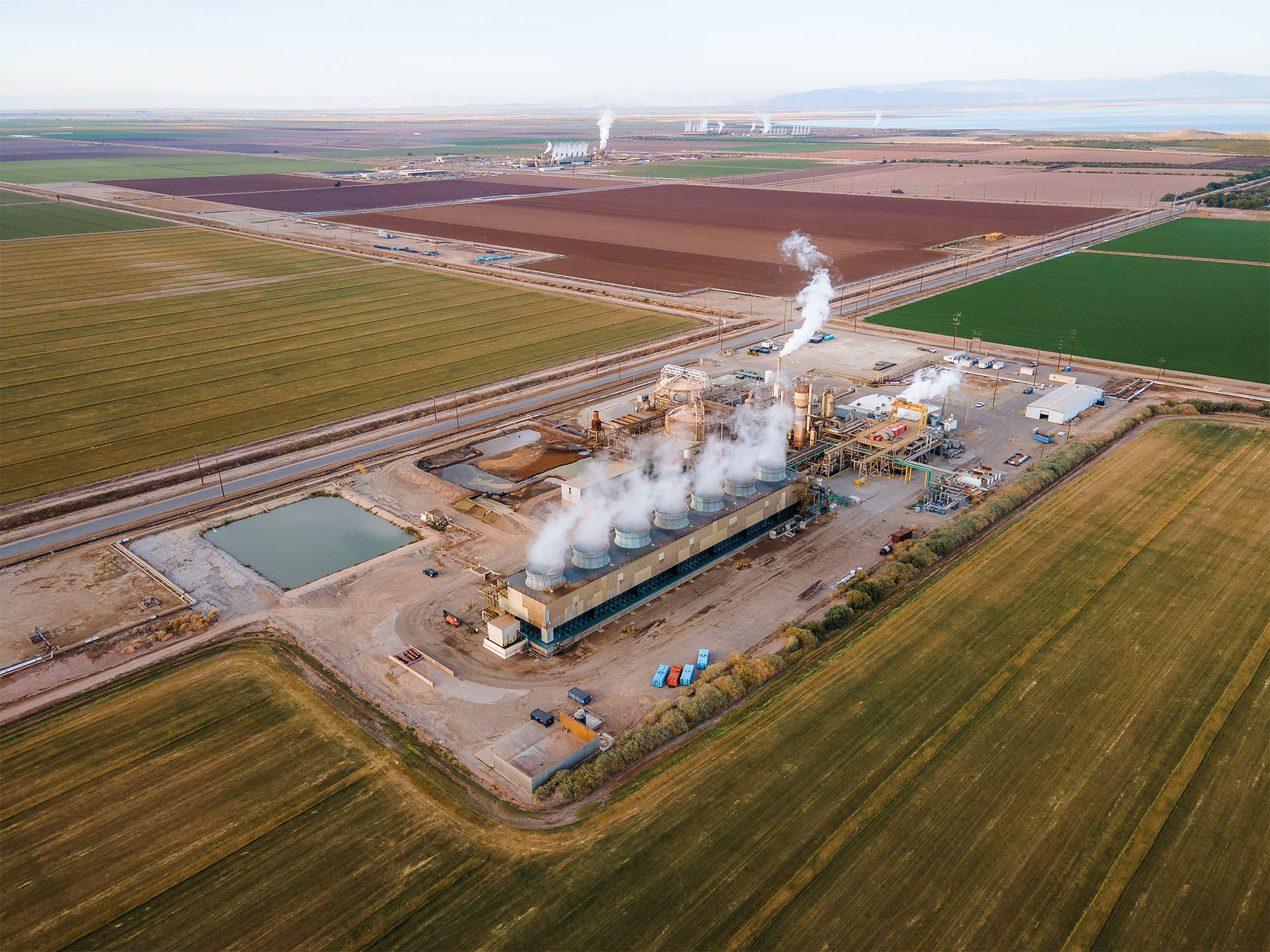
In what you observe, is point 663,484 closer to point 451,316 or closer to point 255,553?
point 255,553

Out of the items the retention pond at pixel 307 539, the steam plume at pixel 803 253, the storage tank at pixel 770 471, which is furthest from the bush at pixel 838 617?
the steam plume at pixel 803 253

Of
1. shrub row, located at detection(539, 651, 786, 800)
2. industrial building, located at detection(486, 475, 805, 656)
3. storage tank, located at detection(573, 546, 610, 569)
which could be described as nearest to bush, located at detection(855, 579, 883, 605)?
shrub row, located at detection(539, 651, 786, 800)

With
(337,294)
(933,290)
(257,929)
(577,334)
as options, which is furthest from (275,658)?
(933,290)

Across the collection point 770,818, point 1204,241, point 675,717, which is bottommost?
point 770,818

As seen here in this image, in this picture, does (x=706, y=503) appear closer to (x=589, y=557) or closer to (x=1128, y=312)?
(x=589, y=557)

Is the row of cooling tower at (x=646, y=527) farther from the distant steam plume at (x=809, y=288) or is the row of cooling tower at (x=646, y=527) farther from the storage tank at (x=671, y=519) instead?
the distant steam plume at (x=809, y=288)

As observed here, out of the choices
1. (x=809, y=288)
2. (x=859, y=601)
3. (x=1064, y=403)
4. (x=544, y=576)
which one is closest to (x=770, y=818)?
(x=859, y=601)
